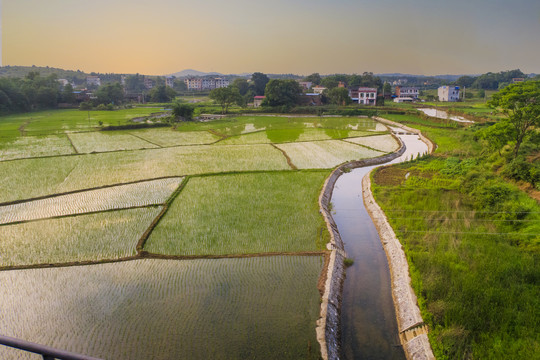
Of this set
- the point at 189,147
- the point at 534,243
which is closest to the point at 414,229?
the point at 534,243

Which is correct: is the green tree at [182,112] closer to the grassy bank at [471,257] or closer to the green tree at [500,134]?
the grassy bank at [471,257]

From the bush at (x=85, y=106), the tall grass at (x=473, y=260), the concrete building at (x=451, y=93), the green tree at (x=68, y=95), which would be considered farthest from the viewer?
the concrete building at (x=451, y=93)

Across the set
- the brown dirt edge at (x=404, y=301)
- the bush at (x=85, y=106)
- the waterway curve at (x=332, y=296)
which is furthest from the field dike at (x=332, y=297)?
the bush at (x=85, y=106)

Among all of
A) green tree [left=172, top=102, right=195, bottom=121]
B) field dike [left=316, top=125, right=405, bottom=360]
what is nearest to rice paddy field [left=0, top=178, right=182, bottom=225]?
field dike [left=316, top=125, right=405, bottom=360]

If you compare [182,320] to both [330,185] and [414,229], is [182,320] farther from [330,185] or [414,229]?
[330,185]

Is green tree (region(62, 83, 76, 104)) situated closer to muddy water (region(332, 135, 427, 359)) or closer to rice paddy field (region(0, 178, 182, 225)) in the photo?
rice paddy field (region(0, 178, 182, 225))

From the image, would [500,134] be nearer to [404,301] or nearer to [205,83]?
[404,301]
